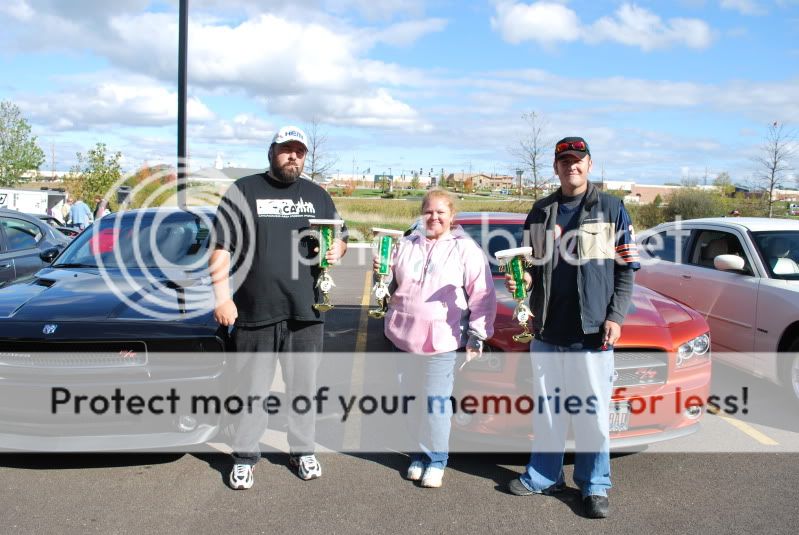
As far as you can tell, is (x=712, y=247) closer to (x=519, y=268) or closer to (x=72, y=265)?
(x=519, y=268)

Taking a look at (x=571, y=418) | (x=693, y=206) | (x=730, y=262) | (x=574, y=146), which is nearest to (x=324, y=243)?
(x=574, y=146)

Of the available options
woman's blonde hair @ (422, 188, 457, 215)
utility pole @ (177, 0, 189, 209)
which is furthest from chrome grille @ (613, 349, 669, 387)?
utility pole @ (177, 0, 189, 209)

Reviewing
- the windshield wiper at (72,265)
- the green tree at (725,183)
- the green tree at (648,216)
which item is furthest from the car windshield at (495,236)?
the green tree at (725,183)

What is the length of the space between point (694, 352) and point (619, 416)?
80cm

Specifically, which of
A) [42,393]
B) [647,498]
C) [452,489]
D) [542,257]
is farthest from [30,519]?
[647,498]

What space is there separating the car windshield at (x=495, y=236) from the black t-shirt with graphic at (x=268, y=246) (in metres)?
1.95

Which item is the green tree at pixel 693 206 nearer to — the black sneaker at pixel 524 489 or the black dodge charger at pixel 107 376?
the black sneaker at pixel 524 489

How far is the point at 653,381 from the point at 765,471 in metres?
0.98

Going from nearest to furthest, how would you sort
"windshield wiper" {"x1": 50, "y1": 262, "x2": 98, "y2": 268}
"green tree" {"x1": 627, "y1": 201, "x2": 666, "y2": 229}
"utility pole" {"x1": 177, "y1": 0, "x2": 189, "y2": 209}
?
"windshield wiper" {"x1": 50, "y1": 262, "x2": 98, "y2": 268}, "utility pole" {"x1": 177, "y1": 0, "x2": 189, "y2": 209}, "green tree" {"x1": 627, "y1": 201, "x2": 666, "y2": 229}

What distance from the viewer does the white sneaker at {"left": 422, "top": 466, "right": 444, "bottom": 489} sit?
390 centimetres

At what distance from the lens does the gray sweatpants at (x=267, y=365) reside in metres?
3.87

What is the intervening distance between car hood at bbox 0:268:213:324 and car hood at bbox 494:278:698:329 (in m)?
1.94

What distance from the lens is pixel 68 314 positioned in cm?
409

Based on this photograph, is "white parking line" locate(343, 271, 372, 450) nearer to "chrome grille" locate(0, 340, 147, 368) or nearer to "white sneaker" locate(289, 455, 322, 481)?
"white sneaker" locate(289, 455, 322, 481)
